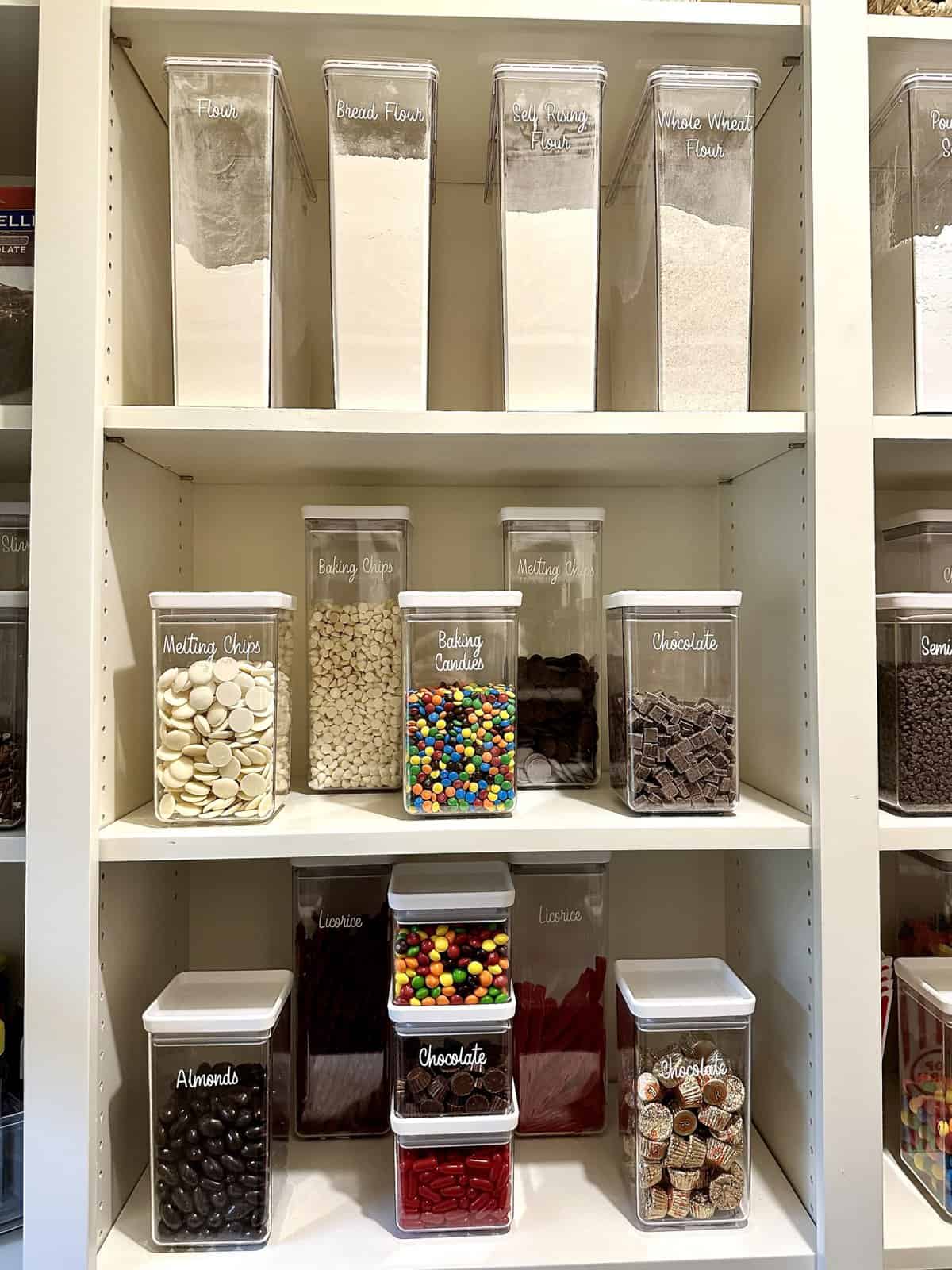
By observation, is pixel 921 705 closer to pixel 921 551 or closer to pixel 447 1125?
pixel 921 551

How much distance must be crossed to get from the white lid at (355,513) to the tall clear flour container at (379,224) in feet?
0.61

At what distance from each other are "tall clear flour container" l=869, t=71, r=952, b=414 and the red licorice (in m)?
1.02

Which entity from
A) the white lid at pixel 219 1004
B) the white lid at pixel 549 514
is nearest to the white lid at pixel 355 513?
the white lid at pixel 549 514

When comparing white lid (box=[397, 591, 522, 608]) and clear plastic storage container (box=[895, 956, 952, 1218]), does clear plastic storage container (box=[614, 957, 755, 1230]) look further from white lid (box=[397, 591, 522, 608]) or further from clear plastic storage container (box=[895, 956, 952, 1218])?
white lid (box=[397, 591, 522, 608])

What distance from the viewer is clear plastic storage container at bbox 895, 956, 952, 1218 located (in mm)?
1010

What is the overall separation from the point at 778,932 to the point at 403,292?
0.91 meters

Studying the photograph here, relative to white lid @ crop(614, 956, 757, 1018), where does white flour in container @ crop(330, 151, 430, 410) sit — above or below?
above

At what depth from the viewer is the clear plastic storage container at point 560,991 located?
3.65 ft

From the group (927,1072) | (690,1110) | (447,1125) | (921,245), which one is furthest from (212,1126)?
(921,245)

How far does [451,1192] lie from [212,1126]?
0.91ft

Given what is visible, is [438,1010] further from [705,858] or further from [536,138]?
[536,138]

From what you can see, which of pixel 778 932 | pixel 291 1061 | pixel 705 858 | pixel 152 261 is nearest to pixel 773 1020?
pixel 778 932

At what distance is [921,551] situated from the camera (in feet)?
3.77

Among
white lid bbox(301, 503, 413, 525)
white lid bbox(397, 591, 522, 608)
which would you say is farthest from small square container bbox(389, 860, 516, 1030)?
white lid bbox(301, 503, 413, 525)
